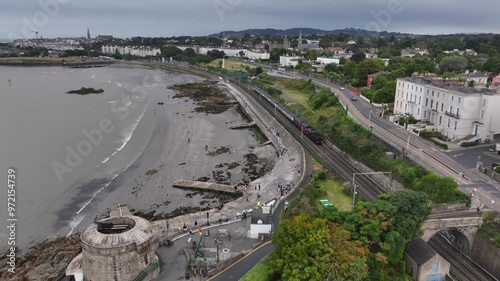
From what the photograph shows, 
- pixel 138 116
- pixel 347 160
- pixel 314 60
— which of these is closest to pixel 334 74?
pixel 314 60

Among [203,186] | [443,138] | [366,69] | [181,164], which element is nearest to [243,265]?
[203,186]

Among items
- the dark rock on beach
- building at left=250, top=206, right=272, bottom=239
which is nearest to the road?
building at left=250, top=206, right=272, bottom=239

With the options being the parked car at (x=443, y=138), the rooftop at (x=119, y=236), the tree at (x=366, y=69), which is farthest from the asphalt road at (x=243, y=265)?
the tree at (x=366, y=69)

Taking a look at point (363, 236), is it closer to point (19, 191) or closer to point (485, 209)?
point (485, 209)

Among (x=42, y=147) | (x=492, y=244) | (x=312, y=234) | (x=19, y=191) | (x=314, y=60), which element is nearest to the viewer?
(x=312, y=234)

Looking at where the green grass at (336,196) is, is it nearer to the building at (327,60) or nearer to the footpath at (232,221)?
the footpath at (232,221)

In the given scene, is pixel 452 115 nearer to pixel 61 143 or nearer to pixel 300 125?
pixel 300 125

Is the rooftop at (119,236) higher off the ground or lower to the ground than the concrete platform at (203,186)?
higher
